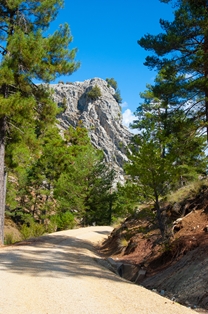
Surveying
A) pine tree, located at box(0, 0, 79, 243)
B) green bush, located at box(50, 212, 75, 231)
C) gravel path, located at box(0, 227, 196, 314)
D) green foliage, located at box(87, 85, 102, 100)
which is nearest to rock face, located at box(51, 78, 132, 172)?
→ green foliage, located at box(87, 85, 102, 100)

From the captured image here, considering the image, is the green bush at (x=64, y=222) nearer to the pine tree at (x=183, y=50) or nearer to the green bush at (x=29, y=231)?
the green bush at (x=29, y=231)

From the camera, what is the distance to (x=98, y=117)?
88938mm

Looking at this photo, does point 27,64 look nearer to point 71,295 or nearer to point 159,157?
point 159,157

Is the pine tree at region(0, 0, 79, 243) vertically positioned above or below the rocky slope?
above

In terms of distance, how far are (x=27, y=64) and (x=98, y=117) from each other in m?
77.0

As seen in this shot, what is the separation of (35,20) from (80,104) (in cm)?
A: 8113

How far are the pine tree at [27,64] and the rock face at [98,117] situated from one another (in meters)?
66.4

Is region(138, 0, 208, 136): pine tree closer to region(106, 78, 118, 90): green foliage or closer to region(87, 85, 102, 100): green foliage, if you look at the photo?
region(87, 85, 102, 100): green foliage

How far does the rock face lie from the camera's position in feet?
276

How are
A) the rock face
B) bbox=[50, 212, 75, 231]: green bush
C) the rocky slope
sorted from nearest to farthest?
the rocky slope < bbox=[50, 212, 75, 231]: green bush < the rock face

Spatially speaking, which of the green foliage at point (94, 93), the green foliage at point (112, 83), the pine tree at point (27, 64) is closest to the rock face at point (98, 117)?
the green foliage at point (94, 93)

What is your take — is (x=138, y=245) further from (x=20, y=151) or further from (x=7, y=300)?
(x=7, y=300)

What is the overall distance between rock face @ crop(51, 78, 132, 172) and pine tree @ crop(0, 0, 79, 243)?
6642cm

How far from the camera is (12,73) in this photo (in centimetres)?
1185
